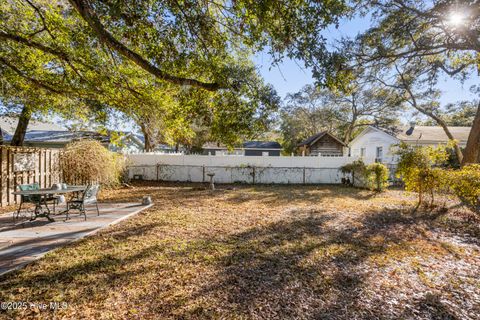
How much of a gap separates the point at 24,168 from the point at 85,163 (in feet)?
6.96

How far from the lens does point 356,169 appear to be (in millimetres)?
13273

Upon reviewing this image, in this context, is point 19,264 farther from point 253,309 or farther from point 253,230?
point 253,230

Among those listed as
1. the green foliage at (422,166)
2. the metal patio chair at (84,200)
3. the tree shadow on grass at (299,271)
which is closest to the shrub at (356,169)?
the green foliage at (422,166)

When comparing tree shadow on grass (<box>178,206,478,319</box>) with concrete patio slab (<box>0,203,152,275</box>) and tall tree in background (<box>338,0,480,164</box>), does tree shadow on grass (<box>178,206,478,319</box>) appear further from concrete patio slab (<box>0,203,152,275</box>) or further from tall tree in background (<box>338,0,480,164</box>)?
tall tree in background (<box>338,0,480,164</box>)

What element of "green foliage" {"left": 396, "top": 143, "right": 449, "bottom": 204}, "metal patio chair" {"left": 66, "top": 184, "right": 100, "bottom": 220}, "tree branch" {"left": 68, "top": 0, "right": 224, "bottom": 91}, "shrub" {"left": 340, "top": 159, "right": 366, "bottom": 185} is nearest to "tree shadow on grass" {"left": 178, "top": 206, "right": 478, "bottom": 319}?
"green foliage" {"left": 396, "top": 143, "right": 449, "bottom": 204}

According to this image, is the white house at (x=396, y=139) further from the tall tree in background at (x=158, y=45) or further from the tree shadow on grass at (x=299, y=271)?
the tall tree in background at (x=158, y=45)

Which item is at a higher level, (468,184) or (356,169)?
(356,169)

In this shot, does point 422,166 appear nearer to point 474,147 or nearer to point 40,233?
point 474,147

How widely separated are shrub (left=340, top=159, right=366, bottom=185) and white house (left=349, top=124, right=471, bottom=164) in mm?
3740

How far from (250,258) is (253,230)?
1.60m

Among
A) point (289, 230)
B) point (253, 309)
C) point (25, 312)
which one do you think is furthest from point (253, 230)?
point (25, 312)

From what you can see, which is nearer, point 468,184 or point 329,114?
point 468,184

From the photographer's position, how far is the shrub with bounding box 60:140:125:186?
9969 millimetres

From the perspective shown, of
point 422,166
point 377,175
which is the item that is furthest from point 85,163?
point 377,175
